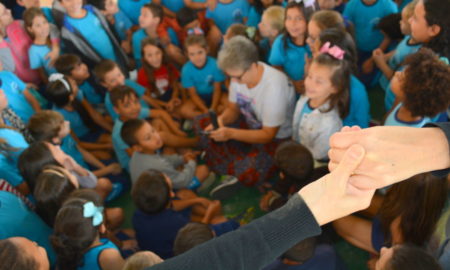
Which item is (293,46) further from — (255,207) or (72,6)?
(72,6)

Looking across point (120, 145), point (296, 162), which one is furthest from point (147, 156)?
point (296, 162)

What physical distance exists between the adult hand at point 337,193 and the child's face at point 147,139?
1.91 metres

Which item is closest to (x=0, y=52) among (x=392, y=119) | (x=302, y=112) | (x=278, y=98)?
(x=278, y=98)

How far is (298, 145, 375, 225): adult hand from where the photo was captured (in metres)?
0.71

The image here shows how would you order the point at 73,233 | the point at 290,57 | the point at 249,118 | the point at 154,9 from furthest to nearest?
the point at 154,9 → the point at 290,57 → the point at 249,118 → the point at 73,233

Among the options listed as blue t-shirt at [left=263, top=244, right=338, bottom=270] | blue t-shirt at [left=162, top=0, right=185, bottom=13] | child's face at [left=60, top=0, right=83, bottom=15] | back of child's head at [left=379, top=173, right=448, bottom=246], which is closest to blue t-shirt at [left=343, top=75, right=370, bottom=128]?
back of child's head at [left=379, top=173, right=448, bottom=246]

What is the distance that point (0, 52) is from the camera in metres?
3.18

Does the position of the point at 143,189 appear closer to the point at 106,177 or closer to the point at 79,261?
the point at 79,261

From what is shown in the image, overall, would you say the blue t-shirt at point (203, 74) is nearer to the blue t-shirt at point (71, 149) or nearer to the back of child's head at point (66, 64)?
the back of child's head at point (66, 64)

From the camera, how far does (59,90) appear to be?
9.49 ft

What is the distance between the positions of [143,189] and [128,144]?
2.39 ft

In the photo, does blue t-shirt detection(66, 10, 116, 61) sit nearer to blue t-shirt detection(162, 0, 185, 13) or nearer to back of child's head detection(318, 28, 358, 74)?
blue t-shirt detection(162, 0, 185, 13)

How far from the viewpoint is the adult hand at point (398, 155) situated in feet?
2.42

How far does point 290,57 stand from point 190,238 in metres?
1.86
